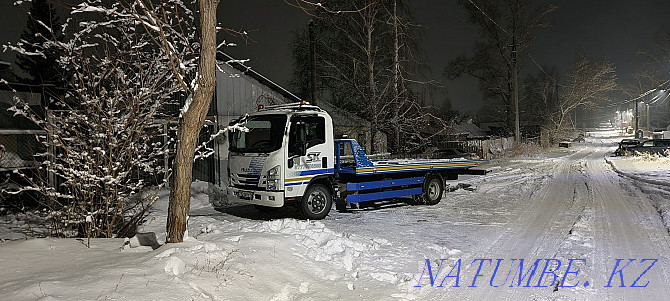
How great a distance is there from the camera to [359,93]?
21.9 metres

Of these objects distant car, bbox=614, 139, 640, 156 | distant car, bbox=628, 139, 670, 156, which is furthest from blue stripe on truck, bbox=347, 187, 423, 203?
distant car, bbox=614, 139, 640, 156

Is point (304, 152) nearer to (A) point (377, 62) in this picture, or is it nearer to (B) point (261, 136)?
(B) point (261, 136)

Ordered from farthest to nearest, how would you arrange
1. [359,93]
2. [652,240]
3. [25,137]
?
[359,93] → [25,137] → [652,240]

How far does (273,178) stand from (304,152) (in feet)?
3.00

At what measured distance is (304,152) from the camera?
1046 centimetres

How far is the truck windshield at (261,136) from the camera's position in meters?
10.4

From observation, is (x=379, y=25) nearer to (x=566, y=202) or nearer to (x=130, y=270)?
(x=566, y=202)

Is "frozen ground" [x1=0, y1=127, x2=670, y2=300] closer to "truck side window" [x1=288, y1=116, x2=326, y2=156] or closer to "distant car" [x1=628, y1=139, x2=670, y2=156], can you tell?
"truck side window" [x1=288, y1=116, x2=326, y2=156]

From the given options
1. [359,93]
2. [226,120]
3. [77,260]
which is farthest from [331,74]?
[77,260]

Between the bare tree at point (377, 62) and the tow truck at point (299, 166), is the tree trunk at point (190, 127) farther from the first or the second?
the bare tree at point (377, 62)

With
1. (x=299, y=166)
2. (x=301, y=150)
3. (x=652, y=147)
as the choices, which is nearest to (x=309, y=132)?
(x=301, y=150)

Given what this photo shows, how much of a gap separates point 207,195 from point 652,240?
Result: 38.0 ft

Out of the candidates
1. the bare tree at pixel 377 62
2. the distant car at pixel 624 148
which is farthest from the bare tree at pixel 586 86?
the bare tree at pixel 377 62

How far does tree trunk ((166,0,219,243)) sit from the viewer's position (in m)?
6.11
